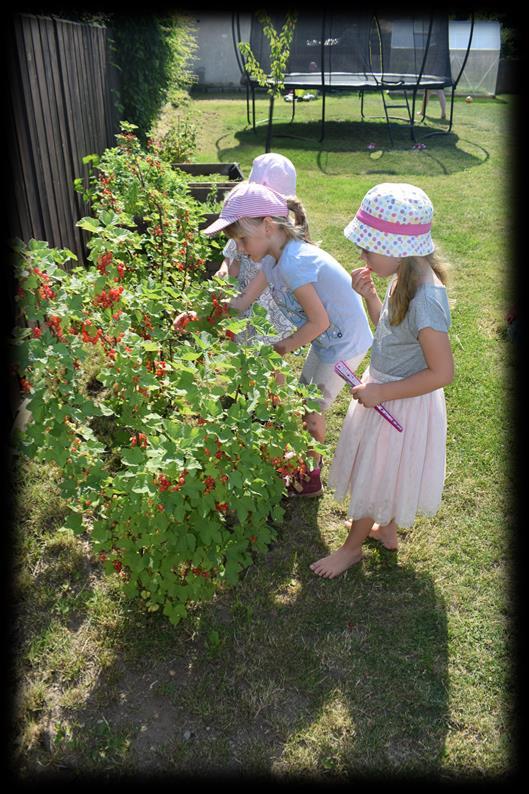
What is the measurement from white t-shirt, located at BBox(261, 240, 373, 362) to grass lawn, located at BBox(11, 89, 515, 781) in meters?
0.74

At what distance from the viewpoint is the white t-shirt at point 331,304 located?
258cm

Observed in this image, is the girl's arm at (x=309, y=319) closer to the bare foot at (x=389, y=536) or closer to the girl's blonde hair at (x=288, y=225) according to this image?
the girl's blonde hair at (x=288, y=225)

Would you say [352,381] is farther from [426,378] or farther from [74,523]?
[74,523]

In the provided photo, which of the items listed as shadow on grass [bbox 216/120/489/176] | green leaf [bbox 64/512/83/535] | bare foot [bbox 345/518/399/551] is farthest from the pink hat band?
shadow on grass [bbox 216/120/489/176]

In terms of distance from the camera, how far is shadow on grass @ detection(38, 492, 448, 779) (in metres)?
1.94

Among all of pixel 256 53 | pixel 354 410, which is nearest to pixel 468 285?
pixel 354 410

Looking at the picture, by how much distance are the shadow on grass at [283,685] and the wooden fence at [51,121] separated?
223 cm

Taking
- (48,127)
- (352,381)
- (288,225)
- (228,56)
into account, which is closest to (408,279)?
(352,381)

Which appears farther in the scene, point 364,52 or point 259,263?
point 364,52

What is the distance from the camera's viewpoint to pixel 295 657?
2240mm

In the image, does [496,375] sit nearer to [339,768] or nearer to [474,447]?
[474,447]

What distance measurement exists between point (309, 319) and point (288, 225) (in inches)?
14.9

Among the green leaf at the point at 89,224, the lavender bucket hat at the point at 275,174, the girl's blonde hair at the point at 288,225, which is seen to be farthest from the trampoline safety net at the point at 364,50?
the green leaf at the point at 89,224

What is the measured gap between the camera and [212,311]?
7.52ft
